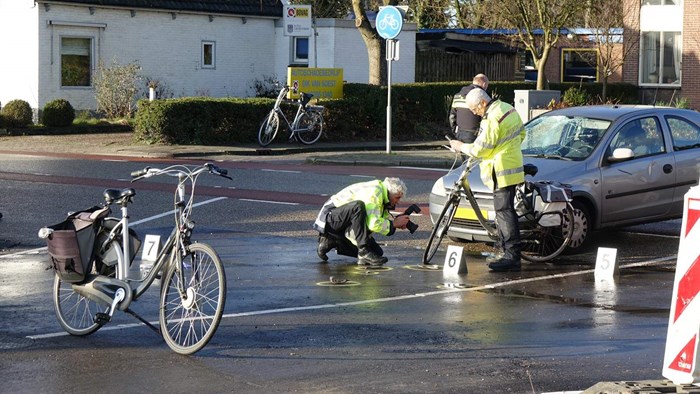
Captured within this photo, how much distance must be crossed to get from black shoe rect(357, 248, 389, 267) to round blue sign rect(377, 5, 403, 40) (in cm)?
1376

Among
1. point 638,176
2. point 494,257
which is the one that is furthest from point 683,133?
point 494,257

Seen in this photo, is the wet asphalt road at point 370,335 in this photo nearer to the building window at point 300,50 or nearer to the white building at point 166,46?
the white building at point 166,46

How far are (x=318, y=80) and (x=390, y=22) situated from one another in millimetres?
6256

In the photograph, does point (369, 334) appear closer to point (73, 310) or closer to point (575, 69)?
point (73, 310)

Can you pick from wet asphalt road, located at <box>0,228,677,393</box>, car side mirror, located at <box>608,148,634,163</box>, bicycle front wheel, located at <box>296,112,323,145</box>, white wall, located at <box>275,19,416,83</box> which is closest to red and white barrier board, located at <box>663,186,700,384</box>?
wet asphalt road, located at <box>0,228,677,393</box>

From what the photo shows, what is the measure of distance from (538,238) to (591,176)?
3.42 feet

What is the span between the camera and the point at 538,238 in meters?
12.1

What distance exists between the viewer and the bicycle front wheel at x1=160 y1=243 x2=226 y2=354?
764cm

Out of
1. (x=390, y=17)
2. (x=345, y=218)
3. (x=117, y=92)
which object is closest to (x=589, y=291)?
(x=345, y=218)

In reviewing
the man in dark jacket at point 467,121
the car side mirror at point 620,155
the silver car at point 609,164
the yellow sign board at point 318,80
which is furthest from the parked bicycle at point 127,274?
the yellow sign board at point 318,80

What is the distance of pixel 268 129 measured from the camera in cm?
2709

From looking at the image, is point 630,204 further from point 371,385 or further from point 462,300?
point 371,385

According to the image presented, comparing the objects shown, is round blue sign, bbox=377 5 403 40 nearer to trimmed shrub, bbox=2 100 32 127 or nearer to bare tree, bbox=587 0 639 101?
trimmed shrub, bbox=2 100 32 127

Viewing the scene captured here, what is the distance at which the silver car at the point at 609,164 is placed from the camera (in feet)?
41.2
